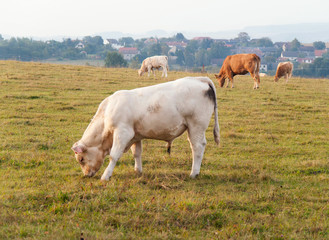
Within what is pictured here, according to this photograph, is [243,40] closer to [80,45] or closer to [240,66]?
[80,45]

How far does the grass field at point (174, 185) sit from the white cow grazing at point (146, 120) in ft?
1.50

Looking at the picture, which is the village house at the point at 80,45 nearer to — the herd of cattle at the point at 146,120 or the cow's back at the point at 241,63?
the cow's back at the point at 241,63

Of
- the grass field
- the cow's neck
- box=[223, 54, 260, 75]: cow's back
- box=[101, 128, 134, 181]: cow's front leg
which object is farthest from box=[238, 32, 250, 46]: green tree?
box=[101, 128, 134, 181]: cow's front leg

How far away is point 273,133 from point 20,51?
80595 millimetres

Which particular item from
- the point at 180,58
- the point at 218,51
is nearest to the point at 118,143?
the point at 180,58

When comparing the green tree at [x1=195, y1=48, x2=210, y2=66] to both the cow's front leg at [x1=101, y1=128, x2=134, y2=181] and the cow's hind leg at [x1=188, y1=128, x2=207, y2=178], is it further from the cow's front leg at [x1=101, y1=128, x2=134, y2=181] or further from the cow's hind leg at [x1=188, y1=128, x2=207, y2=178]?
the cow's front leg at [x1=101, y1=128, x2=134, y2=181]

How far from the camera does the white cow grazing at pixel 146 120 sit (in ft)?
23.3

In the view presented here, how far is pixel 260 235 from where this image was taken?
203 inches

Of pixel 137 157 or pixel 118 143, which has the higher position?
pixel 118 143

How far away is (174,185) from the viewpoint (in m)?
6.92

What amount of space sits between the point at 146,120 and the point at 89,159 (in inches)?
49.7

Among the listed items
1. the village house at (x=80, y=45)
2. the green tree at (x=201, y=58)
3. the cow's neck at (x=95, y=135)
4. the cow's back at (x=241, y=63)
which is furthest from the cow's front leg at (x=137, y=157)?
the village house at (x=80, y=45)

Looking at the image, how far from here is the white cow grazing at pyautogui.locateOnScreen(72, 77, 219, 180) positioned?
711cm

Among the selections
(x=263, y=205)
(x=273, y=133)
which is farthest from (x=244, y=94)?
(x=263, y=205)
